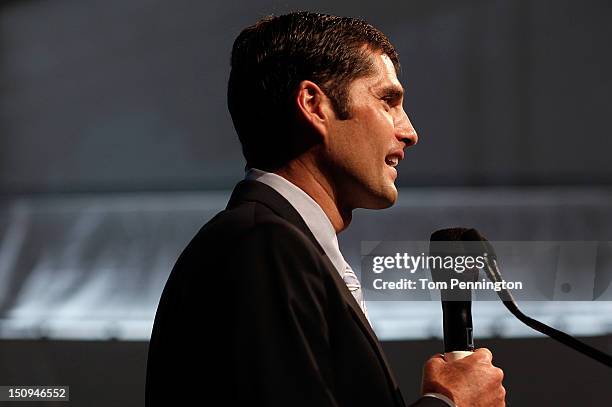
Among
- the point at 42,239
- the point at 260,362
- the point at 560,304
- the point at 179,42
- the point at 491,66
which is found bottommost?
the point at 260,362

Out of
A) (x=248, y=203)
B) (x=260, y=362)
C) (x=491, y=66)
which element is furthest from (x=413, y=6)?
(x=260, y=362)

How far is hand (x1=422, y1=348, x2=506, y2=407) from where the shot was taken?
0.92 m

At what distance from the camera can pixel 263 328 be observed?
2.60 ft

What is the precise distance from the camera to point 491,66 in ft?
6.98

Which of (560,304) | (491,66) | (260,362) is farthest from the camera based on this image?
(491,66)

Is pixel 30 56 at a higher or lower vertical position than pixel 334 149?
higher

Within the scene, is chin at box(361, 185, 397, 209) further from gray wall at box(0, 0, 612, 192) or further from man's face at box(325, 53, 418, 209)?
gray wall at box(0, 0, 612, 192)

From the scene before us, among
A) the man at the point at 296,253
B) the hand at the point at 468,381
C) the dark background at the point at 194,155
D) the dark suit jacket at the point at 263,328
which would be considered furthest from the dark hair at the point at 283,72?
the dark background at the point at 194,155

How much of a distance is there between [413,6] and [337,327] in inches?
57.9

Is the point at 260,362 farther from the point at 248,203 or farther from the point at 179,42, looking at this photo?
the point at 179,42

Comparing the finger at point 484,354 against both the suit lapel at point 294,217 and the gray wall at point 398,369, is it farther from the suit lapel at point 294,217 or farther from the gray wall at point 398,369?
the gray wall at point 398,369

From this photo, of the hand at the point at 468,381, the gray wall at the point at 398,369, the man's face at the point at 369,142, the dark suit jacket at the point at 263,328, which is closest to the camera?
the dark suit jacket at the point at 263,328

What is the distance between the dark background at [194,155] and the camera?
209 cm

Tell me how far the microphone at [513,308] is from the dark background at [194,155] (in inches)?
34.7
